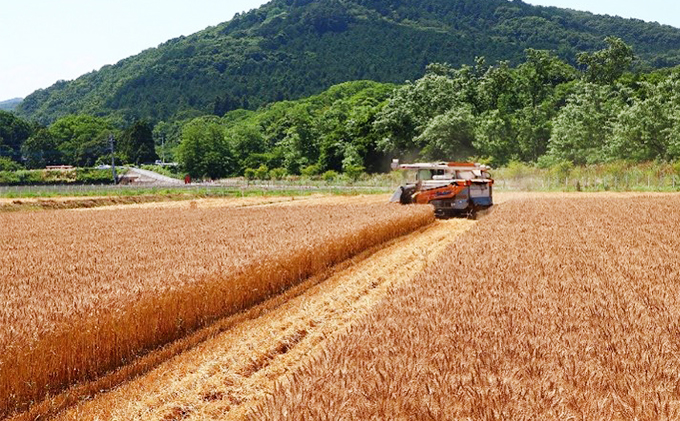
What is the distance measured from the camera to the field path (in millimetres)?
Answer: 7117

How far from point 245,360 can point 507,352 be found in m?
4.54

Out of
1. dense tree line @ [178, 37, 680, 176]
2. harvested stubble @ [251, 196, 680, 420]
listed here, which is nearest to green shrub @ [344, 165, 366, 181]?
dense tree line @ [178, 37, 680, 176]

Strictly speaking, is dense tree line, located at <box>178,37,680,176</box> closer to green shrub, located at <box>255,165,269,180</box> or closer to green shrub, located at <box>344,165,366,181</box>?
green shrub, located at <box>344,165,366,181</box>

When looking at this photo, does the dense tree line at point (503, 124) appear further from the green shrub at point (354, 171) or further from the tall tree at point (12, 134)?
the tall tree at point (12, 134)

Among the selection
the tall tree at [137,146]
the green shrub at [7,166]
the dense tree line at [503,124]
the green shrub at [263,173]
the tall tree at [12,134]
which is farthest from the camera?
the tall tree at [137,146]

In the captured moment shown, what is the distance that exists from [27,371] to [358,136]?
92336 millimetres

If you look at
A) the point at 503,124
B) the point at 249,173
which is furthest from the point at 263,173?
the point at 503,124

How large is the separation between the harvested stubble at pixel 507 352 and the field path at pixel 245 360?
1.44 meters

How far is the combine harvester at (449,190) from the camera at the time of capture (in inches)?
1125

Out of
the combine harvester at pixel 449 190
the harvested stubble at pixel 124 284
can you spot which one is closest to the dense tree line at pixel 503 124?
the combine harvester at pixel 449 190

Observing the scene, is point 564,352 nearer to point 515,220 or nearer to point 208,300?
point 208,300

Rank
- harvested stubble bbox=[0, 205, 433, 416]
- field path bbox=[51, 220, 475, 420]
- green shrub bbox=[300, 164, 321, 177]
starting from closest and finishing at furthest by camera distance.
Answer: field path bbox=[51, 220, 475, 420], harvested stubble bbox=[0, 205, 433, 416], green shrub bbox=[300, 164, 321, 177]

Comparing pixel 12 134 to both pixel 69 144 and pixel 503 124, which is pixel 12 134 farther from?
pixel 503 124

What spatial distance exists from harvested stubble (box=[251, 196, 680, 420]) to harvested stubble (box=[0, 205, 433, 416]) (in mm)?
3645
